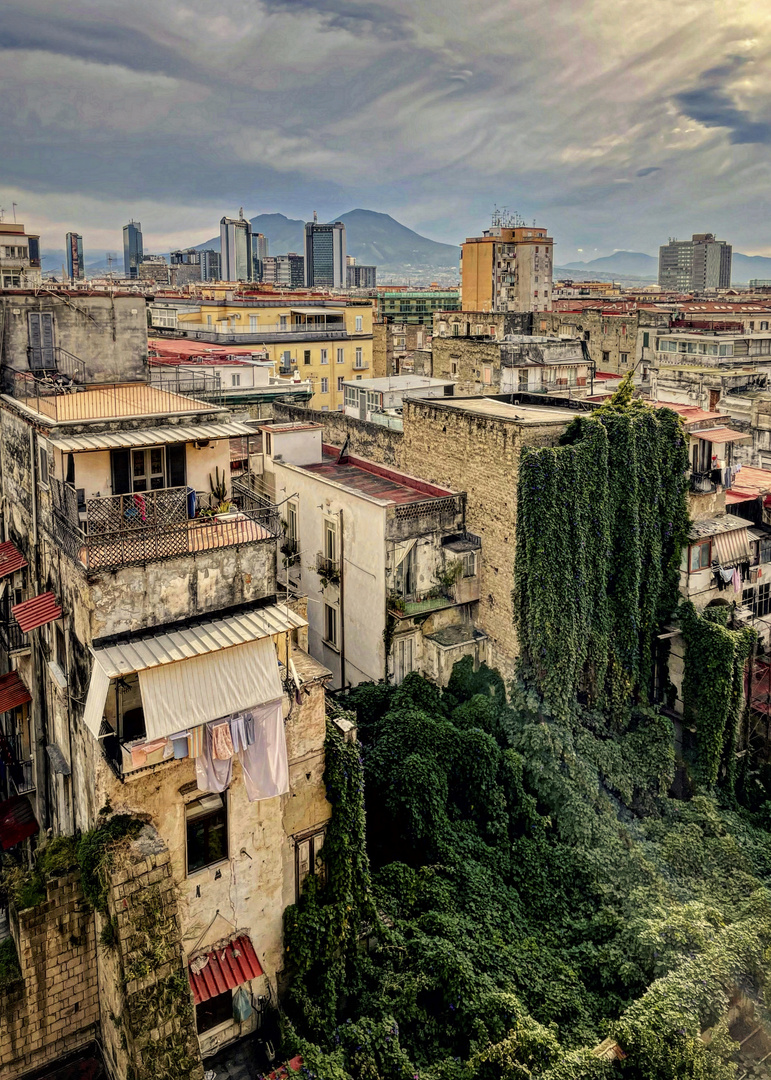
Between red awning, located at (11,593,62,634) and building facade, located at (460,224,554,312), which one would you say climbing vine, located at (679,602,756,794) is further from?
building facade, located at (460,224,554,312)

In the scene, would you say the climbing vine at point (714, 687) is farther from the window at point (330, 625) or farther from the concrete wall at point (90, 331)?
the concrete wall at point (90, 331)

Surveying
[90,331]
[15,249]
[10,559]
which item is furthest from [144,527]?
[15,249]

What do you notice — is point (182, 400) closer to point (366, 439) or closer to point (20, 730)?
point (20, 730)

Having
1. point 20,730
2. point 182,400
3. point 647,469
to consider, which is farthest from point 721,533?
point 20,730

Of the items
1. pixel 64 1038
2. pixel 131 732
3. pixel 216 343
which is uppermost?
pixel 216 343

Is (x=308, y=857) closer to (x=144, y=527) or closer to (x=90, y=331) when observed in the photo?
(x=144, y=527)

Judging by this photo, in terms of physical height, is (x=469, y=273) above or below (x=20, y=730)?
above
